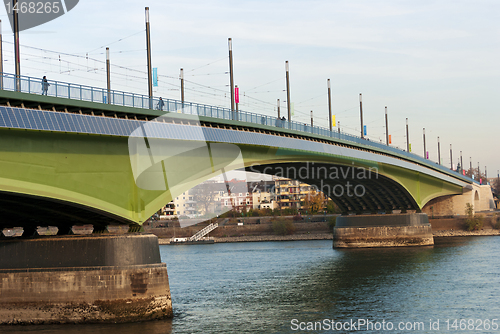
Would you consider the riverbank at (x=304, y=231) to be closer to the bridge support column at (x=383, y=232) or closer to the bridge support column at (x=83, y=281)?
the bridge support column at (x=383, y=232)

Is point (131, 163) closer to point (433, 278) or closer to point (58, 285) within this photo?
→ point (58, 285)

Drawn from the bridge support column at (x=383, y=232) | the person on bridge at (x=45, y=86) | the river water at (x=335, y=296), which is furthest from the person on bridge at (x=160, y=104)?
the bridge support column at (x=383, y=232)

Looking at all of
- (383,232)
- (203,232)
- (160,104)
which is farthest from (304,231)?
(160,104)

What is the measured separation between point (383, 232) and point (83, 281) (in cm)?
4698

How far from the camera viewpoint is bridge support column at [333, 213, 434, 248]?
6544 cm

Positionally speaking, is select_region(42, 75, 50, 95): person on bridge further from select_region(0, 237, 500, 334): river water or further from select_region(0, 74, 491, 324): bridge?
select_region(0, 237, 500, 334): river water

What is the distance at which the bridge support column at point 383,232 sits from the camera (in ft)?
215

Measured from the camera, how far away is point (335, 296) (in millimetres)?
33031

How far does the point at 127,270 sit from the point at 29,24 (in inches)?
434

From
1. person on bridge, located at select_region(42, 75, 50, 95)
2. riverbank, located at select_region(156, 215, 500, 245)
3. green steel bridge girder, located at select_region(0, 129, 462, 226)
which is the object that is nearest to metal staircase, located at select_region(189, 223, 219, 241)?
riverbank, located at select_region(156, 215, 500, 245)

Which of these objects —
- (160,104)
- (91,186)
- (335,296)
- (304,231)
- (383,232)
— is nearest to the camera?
(91,186)

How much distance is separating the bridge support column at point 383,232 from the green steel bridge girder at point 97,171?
116 ft

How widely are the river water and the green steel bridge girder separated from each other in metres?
5.35

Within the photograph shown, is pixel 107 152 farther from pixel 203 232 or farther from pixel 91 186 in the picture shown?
pixel 203 232
